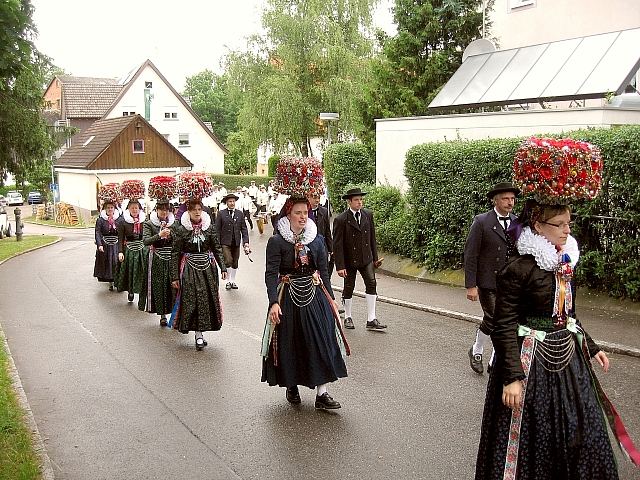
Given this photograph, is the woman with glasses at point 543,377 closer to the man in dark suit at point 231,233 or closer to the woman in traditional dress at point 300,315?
the woman in traditional dress at point 300,315

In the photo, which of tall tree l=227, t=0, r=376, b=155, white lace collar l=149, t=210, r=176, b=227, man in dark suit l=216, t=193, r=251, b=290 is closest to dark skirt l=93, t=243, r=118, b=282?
man in dark suit l=216, t=193, r=251, b=290

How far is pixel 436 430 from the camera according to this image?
20.7 feet

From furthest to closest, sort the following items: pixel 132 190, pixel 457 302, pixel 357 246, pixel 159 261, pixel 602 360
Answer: pixel 132 190 → pixel 457 302 → pixel 159 261 → pixel 357 246 → pixel 602 360

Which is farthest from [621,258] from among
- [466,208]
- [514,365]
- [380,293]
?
[514,365]

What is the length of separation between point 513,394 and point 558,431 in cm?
33

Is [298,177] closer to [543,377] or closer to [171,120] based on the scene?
[543,377]

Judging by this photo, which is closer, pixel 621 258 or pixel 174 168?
pixel 621 258

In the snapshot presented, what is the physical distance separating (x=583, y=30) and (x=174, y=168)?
112ft

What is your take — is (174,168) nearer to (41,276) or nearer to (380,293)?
(41,276)

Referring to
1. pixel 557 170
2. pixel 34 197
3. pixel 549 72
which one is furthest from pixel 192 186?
pixel 34 197

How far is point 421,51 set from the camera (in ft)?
75.5

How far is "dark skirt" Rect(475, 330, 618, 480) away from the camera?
4141 mm

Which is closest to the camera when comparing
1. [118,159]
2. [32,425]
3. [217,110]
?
[32,425]

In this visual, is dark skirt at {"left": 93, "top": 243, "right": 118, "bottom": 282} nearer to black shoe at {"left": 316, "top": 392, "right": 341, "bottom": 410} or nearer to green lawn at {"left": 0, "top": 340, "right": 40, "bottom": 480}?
green lawn at {"left": 0, "top": 340, "right": 40, "bottom": 480}
